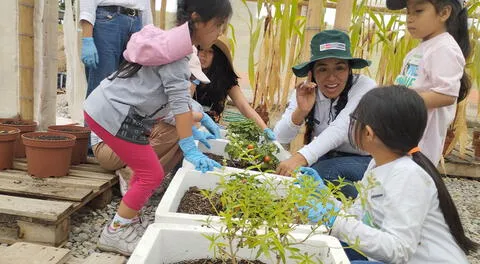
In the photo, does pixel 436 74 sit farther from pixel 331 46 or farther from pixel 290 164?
pixel 290 164

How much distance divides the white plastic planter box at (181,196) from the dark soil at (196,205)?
0.02 m

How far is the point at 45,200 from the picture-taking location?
1874 mm

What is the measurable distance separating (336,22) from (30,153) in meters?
1.71

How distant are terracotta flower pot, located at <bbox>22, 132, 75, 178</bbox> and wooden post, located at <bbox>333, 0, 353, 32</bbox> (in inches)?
59.6

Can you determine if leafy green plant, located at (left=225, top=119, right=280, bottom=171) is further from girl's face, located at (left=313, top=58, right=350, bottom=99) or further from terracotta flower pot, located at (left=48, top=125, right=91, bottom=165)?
terracotta flower pot, located at (left=48, top=125, right=91, bottom=165)

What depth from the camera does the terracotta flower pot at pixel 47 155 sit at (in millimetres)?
2047

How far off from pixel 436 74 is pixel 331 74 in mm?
445

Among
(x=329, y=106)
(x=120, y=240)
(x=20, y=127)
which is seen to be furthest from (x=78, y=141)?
(x=329, y=106)

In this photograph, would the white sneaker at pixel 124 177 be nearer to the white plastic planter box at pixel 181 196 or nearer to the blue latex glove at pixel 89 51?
the blue latex glove at pixel 89 51

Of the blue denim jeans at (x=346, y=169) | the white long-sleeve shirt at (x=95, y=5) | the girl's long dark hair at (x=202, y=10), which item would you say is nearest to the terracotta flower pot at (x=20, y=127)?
the white long-sleeve shirt at (x=95, y=5)

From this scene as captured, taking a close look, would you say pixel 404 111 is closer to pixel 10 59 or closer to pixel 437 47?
pixel 437 47

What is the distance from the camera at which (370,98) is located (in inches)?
47.3

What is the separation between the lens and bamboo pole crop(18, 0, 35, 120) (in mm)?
2654

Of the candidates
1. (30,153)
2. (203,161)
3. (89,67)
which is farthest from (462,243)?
(89,67)
